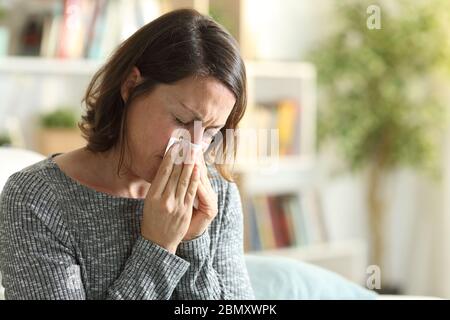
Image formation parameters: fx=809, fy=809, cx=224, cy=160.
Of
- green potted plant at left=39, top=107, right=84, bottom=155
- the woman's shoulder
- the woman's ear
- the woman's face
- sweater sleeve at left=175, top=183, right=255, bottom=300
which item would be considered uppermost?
the woman's ear

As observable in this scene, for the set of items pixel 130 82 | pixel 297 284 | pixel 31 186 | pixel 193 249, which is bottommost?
pixel 297 284

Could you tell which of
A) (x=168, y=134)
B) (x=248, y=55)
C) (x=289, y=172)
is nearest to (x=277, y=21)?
(x=248, y=55)

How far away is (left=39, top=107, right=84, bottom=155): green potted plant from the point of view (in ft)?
7.67

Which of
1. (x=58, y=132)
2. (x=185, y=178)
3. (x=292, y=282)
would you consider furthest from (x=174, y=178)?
(x=58, y=132)

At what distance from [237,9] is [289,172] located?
93 cm

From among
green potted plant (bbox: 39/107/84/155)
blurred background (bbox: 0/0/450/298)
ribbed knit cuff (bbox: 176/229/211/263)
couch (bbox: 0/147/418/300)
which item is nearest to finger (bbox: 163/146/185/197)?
ribbed knit cuff (bbox: 176/229/211/263)

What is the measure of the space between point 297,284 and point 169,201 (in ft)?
1.51

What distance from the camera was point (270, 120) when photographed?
9.07 ft

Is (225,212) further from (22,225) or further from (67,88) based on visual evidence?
(67,88)

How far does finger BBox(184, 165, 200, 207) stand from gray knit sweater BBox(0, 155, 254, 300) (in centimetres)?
7

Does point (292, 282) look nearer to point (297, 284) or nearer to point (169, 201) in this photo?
point (297, 284)

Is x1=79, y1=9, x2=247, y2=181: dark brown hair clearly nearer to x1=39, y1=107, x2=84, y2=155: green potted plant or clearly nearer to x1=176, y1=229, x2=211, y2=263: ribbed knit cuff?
x1=176, y1=229, x2=211, y2=263: ribbed knit cuff

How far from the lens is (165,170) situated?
0.99 m

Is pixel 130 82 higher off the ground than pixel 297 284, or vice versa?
pixel 130 82
